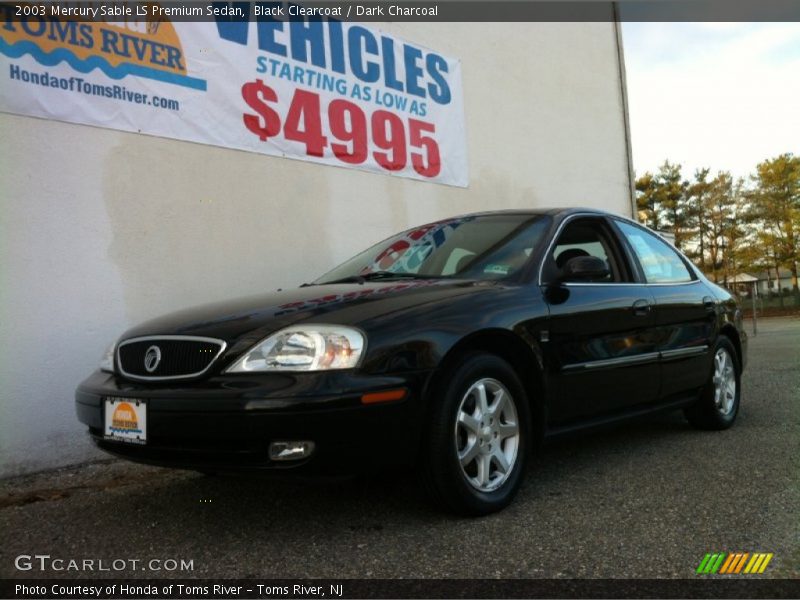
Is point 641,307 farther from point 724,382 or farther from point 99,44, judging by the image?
point 99,44

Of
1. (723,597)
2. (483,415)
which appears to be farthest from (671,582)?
(483,415)

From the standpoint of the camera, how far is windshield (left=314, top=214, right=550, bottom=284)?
3.75 m

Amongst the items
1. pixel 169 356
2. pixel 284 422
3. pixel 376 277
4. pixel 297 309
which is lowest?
pixel 284 422

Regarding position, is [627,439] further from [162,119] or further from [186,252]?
[162,119]

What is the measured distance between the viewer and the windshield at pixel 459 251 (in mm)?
3754

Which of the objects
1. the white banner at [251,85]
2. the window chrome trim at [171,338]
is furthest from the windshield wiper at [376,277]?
the white banner at [251,85]

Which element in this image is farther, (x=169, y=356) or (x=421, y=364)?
(x=169, y=356)

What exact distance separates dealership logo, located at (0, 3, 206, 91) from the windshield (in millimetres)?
2117

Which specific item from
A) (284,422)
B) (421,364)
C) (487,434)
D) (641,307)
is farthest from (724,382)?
(284,422)

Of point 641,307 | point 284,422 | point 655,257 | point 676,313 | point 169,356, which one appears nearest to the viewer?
point 284,422

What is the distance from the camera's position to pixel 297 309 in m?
3.07

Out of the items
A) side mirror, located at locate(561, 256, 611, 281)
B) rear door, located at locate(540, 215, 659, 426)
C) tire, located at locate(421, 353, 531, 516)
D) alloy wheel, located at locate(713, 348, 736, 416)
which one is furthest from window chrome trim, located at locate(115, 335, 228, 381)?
alloy wheel, located at locate(713, 348, 736, 416)

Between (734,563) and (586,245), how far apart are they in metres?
2.14

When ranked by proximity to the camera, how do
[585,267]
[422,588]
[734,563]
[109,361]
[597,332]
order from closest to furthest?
[422,588], [734,563], [109,361], [585,267], [597,332]
